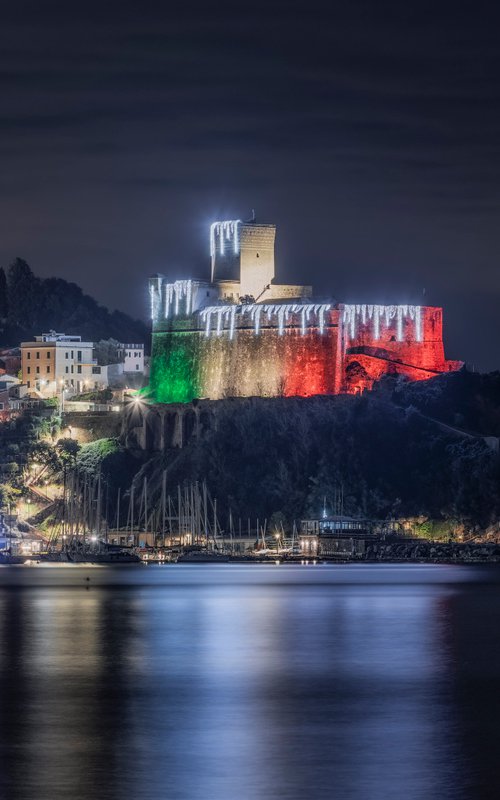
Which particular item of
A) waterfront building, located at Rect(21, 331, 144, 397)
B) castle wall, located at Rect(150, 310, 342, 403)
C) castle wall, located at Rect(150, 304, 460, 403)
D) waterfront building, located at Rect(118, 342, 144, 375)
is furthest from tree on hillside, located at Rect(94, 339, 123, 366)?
castle wall, located at Rect(150, 304, 460, 403)

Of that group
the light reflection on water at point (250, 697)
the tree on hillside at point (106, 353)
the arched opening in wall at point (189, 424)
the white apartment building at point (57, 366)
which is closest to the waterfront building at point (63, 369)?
the white apartment building at point (57, 366)

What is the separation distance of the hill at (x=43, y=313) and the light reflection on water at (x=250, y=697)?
2643 inches

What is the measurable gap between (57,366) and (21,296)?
25.1 metres

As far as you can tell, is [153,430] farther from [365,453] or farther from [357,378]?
[365,453]

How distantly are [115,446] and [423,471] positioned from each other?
18.3 meters

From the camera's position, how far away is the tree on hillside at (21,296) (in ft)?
409

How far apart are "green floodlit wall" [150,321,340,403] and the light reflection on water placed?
27.8m

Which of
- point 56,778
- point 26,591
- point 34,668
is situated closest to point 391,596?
point 26,591

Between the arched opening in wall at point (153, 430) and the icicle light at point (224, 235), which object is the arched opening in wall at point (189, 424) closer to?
the arched opening in wall at point (153, 430)

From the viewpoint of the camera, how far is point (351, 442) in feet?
272

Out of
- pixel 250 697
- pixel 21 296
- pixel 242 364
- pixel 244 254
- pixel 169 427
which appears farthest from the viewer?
pixel 21 296

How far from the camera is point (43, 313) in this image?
125m

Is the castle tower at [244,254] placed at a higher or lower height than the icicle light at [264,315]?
higher

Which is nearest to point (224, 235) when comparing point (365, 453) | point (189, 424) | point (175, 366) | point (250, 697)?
point (175, 366)
